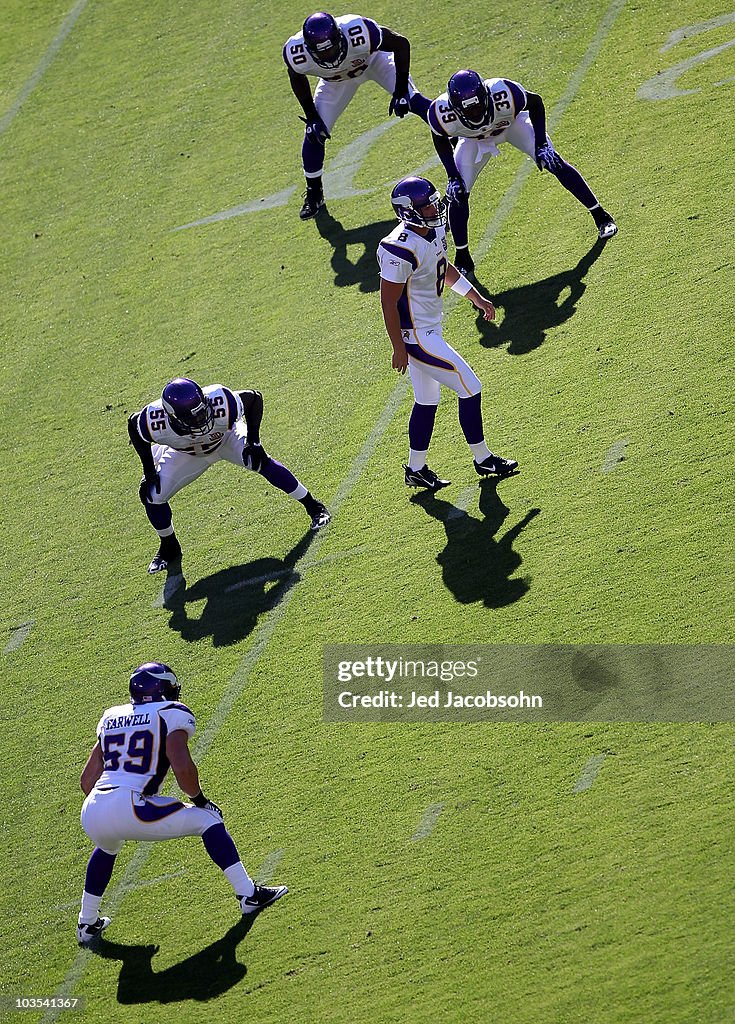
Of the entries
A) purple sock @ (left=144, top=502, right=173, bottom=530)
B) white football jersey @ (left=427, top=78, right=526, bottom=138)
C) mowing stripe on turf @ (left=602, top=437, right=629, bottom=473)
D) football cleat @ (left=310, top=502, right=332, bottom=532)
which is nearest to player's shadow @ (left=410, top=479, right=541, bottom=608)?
A: mowing stripe on turf @ (left=602, top=437, right=629, bottom=473)

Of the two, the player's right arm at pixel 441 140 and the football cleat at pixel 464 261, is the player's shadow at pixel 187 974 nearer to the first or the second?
the football cleat at pixel 464 261

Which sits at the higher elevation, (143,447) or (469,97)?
(469,97)

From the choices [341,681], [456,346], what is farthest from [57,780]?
[456,346]

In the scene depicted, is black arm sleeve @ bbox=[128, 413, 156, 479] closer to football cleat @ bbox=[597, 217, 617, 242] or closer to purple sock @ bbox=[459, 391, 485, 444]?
purple sock @ bbox=[459, 391, 485, 444]

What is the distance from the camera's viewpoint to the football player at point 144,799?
6035 millimetres

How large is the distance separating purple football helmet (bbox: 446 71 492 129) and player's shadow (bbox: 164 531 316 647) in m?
3.28

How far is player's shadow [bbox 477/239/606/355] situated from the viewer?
28.9ft

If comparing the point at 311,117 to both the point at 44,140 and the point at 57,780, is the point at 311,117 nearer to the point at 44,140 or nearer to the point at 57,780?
the point at 44,140

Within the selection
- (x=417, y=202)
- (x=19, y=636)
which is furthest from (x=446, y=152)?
(x=19, y=636)

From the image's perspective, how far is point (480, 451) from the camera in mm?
7758

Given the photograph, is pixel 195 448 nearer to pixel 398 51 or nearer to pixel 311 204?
pixel 311 204

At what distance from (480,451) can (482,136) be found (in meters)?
2.82

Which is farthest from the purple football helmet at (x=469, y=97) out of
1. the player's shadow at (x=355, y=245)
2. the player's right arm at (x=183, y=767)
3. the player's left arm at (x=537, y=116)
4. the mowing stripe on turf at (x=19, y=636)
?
the player's right arm at (x=183, y=767)

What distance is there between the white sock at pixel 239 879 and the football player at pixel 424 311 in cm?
292
